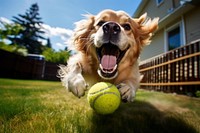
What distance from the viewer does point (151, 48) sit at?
12.8 m

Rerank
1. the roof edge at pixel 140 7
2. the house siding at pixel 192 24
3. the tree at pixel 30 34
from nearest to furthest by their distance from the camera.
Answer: the house siding at pixel 192 24 → the roof edge at pixel 140 7 → the tree at pixel 30 34

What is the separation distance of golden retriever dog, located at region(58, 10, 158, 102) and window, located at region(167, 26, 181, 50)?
6537 millimetres

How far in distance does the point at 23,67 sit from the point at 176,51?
12229 mm

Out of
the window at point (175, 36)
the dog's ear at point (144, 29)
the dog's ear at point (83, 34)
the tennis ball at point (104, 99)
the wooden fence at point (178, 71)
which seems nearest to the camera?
the tennis ball at point (104, 99)

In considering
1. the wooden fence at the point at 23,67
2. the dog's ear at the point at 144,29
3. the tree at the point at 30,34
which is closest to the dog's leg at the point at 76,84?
the dog's ear at the point at 144,29

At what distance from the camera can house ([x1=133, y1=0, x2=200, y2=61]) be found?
27.8ft

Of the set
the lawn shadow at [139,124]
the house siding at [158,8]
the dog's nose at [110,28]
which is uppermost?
the house siding at [158,8]

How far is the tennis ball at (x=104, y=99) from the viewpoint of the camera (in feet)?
6.82

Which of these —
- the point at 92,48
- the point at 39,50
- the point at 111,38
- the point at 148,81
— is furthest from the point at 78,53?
the point at 39,50

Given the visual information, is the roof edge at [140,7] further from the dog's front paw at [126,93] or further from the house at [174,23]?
the dog's front paw at [126,93]

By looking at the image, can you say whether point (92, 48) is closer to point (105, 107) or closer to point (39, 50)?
point (105, 107)

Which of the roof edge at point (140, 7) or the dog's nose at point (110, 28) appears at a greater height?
the roof edge at point (140, 7)

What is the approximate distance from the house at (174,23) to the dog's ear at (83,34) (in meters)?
6.03

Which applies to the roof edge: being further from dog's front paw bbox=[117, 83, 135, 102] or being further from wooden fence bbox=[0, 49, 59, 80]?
dog's front paw bbox=[117, 83, 135, 102]
